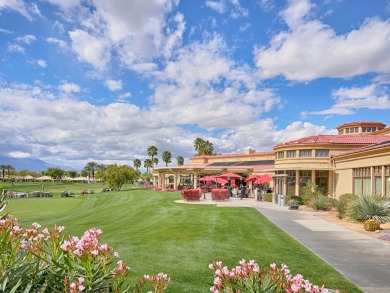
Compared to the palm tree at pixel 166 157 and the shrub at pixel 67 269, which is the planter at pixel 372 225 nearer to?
the shrub at pixel 67 269

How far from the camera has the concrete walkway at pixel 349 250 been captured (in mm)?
8031

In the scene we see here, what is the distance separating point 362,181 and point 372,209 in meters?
7.06

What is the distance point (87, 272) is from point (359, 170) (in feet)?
81.1

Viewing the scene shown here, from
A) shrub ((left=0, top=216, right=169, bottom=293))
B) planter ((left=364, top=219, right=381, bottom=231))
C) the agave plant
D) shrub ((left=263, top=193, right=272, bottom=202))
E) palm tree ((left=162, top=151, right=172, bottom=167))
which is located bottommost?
shrub ((left=263, top=193, right=272, bottom=202))

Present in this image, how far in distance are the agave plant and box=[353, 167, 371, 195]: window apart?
3729mm

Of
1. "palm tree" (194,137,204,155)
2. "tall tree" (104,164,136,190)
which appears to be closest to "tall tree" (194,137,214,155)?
"palm tree" (194,137,204,155)

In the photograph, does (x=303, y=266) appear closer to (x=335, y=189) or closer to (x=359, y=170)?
Result: (x=359, y=170)

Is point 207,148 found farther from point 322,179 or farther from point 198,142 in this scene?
point 322,179

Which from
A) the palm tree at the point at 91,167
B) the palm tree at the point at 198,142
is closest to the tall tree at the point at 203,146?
the palm tree at the point at 198,142

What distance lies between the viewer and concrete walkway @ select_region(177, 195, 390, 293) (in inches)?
316

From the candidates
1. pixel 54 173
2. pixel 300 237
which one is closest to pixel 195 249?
pixel 300 237

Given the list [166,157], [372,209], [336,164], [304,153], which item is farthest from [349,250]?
[166,157]

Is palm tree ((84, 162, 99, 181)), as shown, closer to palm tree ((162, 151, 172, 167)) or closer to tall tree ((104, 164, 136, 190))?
palm tree ((162, 151, 172, 167))

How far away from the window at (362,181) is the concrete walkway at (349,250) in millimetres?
6833
